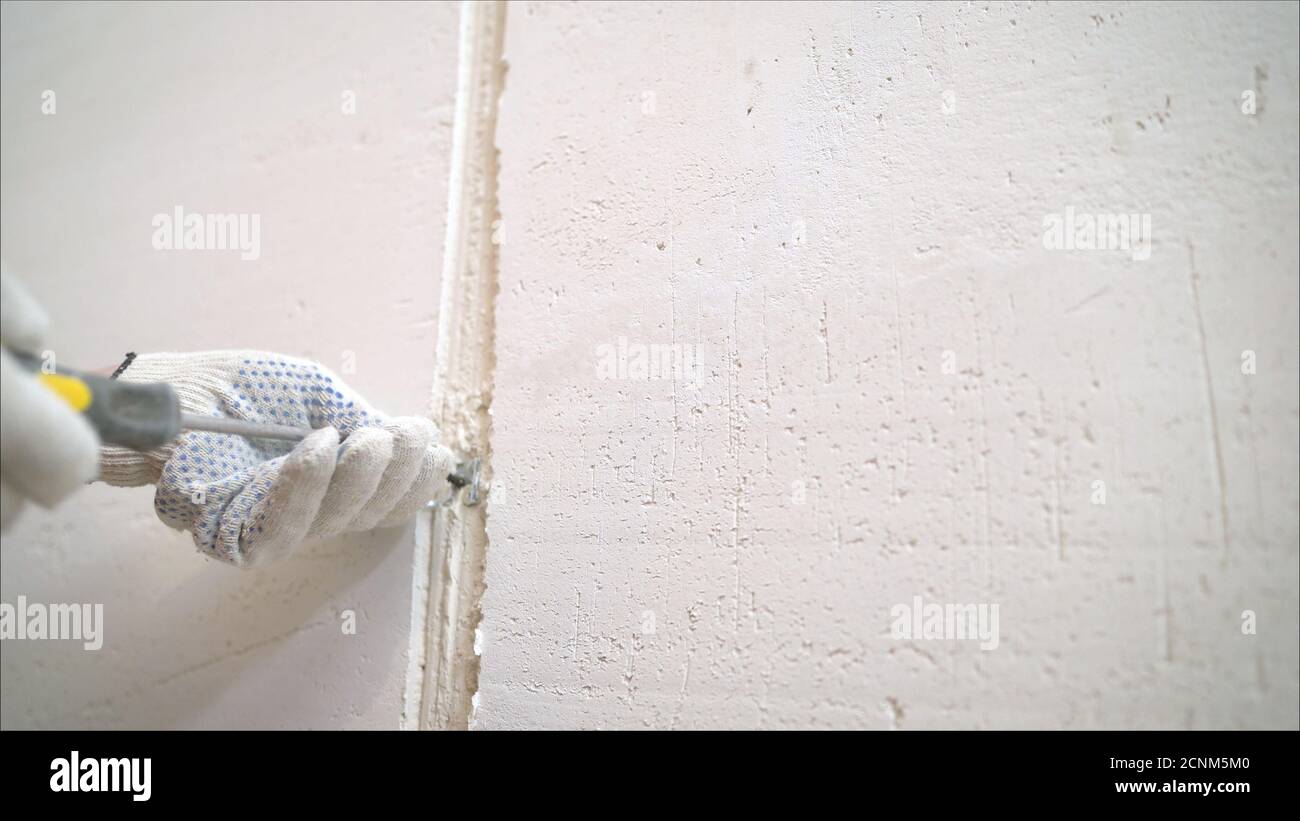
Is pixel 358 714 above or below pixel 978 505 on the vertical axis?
below

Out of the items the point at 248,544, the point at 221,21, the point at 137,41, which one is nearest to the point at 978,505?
the point at 248,544

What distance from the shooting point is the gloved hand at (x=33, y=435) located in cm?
50

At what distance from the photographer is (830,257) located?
86 centimetres

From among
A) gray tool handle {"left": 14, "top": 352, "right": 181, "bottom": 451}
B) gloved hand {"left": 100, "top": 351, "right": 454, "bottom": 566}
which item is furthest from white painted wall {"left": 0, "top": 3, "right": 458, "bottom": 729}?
gray tool handle {"left": 14, "top": 352, "right": 181, "bottom": 451}

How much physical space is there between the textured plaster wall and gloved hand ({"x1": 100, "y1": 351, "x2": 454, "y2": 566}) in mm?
157

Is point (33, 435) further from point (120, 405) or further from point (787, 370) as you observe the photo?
point (787, 370)

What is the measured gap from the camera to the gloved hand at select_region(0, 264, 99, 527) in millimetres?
496

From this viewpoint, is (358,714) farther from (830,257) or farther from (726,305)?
(830,257)

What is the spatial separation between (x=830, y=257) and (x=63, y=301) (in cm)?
120

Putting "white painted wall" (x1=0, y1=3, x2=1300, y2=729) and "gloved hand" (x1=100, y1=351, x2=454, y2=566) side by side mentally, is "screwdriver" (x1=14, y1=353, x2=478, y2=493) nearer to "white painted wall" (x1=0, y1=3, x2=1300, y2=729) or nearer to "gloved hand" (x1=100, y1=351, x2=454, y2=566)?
"gloved hand" (x1=100, y1=351, x2=454, y2=566)

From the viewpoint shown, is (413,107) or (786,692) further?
(413,107)

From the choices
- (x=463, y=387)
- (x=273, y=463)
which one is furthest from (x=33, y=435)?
(x=463, y=387)

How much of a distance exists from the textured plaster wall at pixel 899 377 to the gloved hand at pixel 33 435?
0.48 m

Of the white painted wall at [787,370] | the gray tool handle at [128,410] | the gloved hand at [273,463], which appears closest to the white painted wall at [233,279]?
the white painted wall at [787,370]
